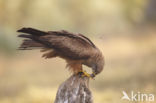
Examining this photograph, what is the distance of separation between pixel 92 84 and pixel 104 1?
3.78 feet

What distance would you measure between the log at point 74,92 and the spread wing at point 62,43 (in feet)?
0.83

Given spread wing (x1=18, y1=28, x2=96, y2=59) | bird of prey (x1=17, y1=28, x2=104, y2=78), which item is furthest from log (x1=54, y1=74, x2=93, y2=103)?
spread wing (x1=18, y1=28, x2=96, y2=59)

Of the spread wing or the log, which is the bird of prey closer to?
the spread wing

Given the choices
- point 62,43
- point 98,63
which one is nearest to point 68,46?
point 62,43

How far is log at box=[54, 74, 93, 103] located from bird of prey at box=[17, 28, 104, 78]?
14 cm

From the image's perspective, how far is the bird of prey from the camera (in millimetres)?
2443

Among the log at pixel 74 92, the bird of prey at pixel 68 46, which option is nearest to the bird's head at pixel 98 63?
the bird of prey at pixel 68 46

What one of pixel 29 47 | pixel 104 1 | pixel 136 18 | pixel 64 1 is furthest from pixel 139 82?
pixel 29 47

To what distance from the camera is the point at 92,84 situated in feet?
11.8

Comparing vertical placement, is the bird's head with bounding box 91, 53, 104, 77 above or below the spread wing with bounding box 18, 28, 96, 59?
below

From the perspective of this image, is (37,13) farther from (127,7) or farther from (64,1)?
(127,7)

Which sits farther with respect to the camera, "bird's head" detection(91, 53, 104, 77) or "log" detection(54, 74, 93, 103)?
"bird's head" detection(91, 53, 104, 77)

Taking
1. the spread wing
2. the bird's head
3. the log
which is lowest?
the log

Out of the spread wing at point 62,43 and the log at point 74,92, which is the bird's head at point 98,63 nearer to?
the spread wing at point 62,43
